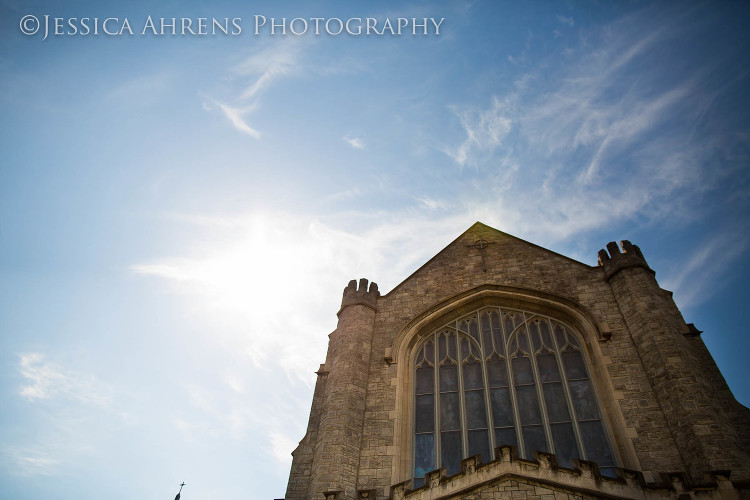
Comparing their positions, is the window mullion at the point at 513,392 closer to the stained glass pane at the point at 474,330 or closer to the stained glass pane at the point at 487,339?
the stained glass pane at the point at 487,339

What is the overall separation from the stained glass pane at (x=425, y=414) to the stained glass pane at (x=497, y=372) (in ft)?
4.58

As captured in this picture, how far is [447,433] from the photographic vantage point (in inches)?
395

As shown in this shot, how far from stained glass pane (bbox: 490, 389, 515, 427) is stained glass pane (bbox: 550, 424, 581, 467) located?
0.87 metres

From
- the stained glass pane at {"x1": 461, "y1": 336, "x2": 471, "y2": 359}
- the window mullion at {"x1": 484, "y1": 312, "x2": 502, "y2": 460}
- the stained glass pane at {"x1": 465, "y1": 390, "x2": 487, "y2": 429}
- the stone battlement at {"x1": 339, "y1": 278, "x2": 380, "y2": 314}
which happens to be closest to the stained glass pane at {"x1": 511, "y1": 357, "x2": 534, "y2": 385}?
the window mullion at {"x1": 484, "y1": 312, "x2": 502, "y2": 460}

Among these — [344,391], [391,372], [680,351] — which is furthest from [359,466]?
[680,351]

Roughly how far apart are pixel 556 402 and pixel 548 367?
93 centimetres

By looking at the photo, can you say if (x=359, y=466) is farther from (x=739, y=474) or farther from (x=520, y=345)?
(x=739, y=474)

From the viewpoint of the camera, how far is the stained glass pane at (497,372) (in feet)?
35.1

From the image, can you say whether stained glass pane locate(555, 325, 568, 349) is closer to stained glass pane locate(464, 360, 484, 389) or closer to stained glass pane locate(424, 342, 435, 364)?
stained glass pane locate(464, 360, 484, 389)

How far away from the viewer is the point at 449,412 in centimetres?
1045

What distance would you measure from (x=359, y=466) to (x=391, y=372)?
2.45 m

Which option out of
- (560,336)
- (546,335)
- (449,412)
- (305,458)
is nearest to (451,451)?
(449,412)

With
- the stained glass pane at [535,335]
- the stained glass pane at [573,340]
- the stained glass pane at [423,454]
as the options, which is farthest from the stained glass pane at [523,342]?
the stained glass pane at [423,454]

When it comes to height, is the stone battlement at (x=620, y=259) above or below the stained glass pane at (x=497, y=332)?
above
